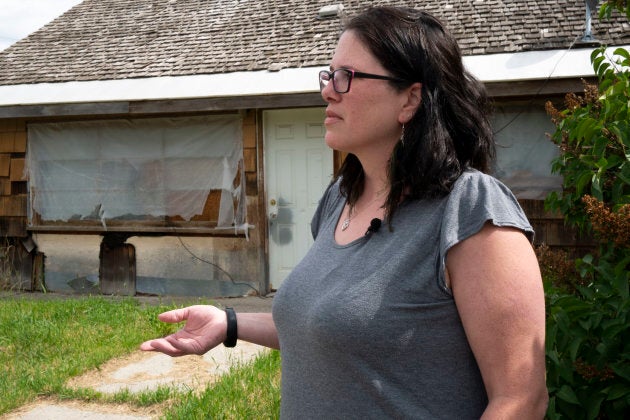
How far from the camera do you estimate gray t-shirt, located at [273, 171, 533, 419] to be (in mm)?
1487

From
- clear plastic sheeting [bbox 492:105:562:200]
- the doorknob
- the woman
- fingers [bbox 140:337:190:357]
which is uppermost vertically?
clear plastic sheeting [bbox 492:105:562:200]

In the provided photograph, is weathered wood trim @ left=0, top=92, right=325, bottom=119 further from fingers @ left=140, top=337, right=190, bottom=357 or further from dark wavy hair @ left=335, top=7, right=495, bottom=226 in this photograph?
dark wavy hair @ left=335, top=7, right=495, bottom=226

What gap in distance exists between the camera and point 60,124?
414 inches

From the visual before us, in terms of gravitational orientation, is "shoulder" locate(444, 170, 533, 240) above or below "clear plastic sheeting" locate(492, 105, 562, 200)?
below

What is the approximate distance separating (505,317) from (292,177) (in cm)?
813

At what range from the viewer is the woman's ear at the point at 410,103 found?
66.8 inches

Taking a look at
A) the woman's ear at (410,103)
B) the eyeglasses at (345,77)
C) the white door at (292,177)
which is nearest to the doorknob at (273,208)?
the white door at (292,177)

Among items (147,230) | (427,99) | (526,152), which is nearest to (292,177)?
(147,230)

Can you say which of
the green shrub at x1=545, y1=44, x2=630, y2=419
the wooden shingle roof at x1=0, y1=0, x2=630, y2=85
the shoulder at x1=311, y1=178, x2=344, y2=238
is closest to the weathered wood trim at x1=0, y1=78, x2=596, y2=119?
the wooden shingle roof at x1=0, y1=0, x2=630, y2=85

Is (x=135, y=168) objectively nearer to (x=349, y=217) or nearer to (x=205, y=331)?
(x=205, y=331)

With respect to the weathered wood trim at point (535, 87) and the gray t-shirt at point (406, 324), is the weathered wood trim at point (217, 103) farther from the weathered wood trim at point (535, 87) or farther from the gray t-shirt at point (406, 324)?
the gray t-shirt at point (406, 324)

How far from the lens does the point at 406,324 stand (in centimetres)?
150

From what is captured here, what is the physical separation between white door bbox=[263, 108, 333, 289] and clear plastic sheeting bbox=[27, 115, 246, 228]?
451 millimetres

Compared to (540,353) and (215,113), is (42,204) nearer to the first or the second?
(215,113)
